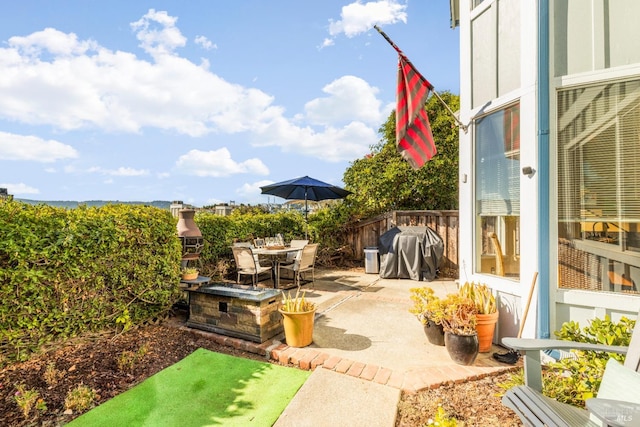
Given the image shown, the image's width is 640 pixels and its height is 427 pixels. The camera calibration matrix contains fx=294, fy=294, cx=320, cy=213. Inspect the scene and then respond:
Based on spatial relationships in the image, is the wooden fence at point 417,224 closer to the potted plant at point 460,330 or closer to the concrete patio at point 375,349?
the concrete patio at point 375,349

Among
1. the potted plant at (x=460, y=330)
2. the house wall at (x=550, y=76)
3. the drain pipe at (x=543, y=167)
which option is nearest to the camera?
the house wall at (x=550, y=76)

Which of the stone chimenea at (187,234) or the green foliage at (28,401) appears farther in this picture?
the stone chimenea at (187,234)

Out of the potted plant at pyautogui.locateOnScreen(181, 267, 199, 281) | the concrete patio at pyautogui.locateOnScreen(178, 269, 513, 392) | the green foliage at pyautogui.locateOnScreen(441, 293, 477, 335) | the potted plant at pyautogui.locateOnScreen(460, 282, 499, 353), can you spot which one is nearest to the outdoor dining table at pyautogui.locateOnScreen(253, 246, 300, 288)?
the concrete patio at pyautogui.locateOnScreen(178, 269, 513, 392)

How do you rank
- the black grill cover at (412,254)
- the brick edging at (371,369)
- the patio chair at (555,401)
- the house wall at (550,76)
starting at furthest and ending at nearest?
the black grill cover at (412,254) < the house wall at (550,76) < the brick edging at (371,369) < the patio chair at (555,401)

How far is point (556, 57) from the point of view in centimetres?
286

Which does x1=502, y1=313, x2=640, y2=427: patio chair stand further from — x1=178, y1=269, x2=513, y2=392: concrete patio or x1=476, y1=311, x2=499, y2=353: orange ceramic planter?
x1=476, y1=311, x2=499, y2=353: orange ceramic planter

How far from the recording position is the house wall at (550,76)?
2.62m

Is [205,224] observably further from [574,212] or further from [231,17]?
[574,212]

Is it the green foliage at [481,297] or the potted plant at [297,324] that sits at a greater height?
the green foliage at [481,297]

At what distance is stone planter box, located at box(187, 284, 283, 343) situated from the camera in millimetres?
3357

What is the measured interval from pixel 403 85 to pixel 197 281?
390cm

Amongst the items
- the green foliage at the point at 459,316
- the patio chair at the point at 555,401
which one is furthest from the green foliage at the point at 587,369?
the green foliage at the point at 459,316

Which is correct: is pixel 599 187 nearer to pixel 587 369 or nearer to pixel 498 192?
pixel 498 192

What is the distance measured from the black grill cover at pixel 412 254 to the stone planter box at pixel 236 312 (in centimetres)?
397
